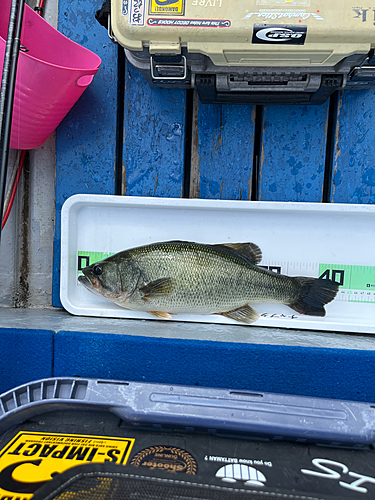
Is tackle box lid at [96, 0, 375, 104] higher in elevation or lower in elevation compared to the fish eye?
higher

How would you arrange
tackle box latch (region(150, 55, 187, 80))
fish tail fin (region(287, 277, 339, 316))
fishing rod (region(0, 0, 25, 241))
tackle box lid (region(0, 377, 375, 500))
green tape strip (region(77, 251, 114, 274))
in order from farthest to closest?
green tape strip (region(77, 251, 114, 274))
fish tail fin (region(287, 277, 339, 316))
tackle box latch (region(150, 55, 187, 80))
fishing rod (region(0, 0, 25, 241))
tackle box lid (region(0, 377, 375, 500))

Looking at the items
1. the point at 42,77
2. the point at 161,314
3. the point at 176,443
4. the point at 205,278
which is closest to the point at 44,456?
the point at 176,443

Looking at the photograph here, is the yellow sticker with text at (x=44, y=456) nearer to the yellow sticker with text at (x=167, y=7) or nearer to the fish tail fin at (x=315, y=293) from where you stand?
the fish tail fin at (x=315, y=293)

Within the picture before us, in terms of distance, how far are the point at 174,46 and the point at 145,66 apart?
0.59 ft

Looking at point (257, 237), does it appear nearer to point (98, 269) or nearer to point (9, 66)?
point (98, 269)

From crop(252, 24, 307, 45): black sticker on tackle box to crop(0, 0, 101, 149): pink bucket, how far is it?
1.58ft

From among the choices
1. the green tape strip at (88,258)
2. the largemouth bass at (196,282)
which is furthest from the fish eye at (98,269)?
the green tape strip at (88,258)

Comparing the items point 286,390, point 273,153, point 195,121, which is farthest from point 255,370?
point 195,121

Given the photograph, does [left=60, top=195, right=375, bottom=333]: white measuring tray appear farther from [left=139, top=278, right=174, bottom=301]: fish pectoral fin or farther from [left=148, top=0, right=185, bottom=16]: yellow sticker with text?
[left=148, top=0, right=185, bottom=16]: yellow sticker with text

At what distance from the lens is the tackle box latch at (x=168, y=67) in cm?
87

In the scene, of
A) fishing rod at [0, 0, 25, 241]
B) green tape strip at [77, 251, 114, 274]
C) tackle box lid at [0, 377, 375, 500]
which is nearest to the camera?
tackle box lid at [0, 377, 375, 500]

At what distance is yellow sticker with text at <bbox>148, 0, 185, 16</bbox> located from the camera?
77 cm

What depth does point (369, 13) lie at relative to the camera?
748 millimetres

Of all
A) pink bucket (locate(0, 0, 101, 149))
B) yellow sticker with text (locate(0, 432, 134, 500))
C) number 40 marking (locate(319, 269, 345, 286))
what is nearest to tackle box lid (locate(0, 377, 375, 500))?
yellow sticker with text (locate(0, 432, 134, 500))
